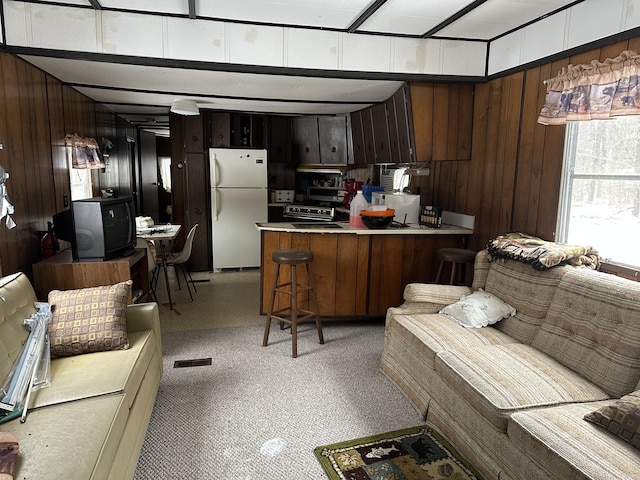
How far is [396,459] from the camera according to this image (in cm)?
209

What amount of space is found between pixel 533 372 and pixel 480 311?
677mm

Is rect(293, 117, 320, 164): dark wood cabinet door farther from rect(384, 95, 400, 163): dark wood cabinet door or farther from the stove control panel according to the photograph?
rect(384, 95, 400, 163): dark wood cabinet door

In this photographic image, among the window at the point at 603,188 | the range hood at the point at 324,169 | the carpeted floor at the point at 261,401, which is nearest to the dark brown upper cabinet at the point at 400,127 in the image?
the window at the point at 603,188

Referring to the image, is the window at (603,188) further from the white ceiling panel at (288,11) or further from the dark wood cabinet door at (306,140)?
the dark wood cabinet door at (306,140)

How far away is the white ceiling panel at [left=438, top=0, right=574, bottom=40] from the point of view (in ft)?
9.05

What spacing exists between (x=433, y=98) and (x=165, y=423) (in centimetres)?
324

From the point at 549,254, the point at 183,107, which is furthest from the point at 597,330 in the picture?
the point at 183,107

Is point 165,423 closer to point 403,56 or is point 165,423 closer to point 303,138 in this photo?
point 403,56

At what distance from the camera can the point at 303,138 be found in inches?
248

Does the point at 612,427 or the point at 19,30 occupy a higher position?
the point at 19,30

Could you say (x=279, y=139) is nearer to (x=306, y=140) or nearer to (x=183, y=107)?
(x=306, y=140)

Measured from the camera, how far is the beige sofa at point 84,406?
1.40 metres

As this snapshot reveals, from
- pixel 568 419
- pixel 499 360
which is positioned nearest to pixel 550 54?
pixel 499 360

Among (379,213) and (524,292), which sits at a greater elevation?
(379,213)
